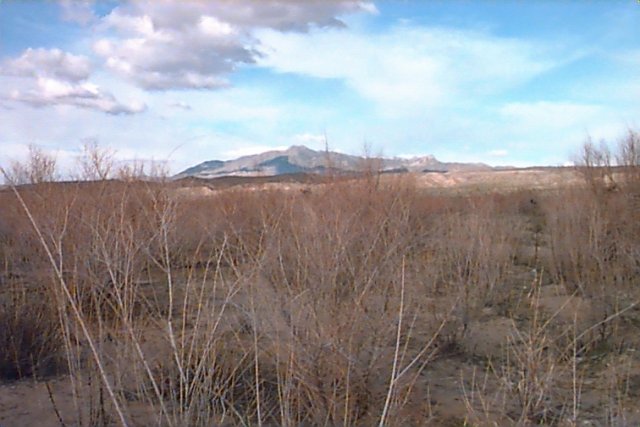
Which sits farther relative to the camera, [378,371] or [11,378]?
[11,378]

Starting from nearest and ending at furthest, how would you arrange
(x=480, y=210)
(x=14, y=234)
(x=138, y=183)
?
(x=138, y=183) → (x=14, y=234) → (x=480, y=210)

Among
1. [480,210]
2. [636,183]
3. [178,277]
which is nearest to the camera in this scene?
[178,277]

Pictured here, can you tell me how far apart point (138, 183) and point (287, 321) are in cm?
554

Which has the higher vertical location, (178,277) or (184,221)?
(184,221)

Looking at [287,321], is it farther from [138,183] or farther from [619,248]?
[619,248]

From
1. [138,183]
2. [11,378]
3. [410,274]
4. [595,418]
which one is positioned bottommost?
[595,418]

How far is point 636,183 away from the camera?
14.7 metres

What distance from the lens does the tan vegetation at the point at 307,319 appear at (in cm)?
420

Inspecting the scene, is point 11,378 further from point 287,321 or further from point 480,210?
point 480,210

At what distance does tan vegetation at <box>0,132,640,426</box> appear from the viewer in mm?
4199

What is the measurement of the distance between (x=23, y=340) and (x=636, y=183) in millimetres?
13057

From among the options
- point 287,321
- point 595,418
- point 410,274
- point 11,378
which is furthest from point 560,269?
point 11,378

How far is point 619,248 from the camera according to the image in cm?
997

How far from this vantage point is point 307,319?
15.2 feet
